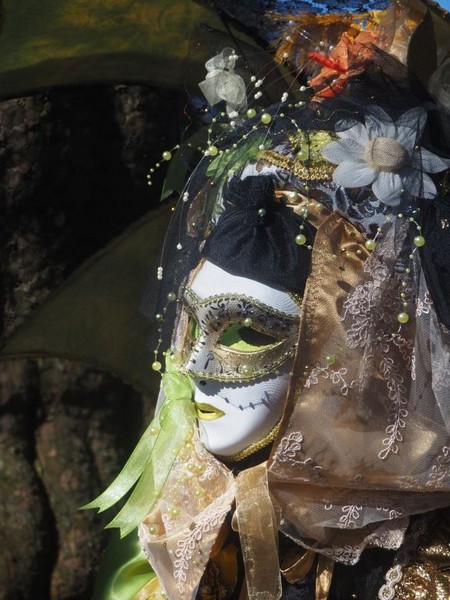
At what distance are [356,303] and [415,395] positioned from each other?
18 cm

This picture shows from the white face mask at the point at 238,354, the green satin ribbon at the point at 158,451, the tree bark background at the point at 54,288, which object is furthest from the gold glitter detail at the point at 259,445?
the tree bark background at the point at 54,288

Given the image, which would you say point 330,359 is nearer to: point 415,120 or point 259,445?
point 259,445

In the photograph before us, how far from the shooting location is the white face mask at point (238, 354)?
65.2 inches

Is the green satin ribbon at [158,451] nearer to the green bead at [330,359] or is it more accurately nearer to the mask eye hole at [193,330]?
the mask eye hole at [193,330]

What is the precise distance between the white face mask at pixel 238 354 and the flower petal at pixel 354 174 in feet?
0.70

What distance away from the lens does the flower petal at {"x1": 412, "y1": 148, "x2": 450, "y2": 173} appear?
1610 mm

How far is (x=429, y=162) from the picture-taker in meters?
1.61

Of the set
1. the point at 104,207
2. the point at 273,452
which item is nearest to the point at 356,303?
the point at 273,452

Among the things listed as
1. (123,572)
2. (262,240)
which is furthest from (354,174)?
(123,572)

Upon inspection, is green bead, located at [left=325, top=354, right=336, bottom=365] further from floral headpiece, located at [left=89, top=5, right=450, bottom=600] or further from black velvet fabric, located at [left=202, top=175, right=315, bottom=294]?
black velvet fabric, located at [left=202, top=175, right=315, bottom=294]

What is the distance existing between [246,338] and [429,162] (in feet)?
1.39

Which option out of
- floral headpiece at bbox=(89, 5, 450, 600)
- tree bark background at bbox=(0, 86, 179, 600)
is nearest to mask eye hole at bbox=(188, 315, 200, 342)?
floral headpiece at bbox=(89, 5, 450, 600)

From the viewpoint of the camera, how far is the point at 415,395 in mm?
1623

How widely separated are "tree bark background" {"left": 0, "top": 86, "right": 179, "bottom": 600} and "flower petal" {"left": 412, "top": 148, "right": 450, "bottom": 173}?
0.92 m
